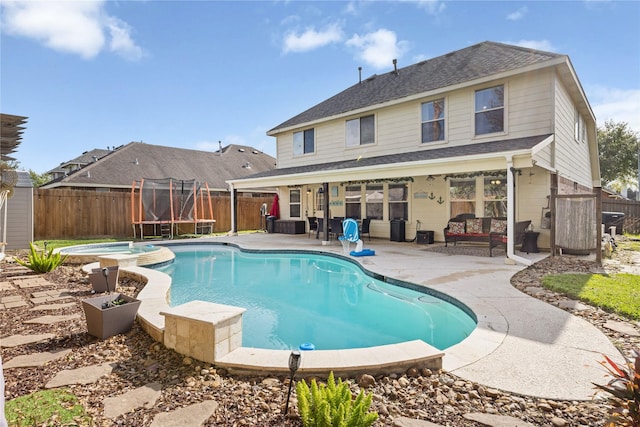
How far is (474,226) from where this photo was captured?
33.6ft

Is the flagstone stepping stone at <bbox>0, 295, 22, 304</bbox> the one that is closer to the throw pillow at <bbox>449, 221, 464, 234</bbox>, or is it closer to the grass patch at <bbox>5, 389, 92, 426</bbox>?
the grass patch at <bbox>5, 389, 92, 426</bbox>

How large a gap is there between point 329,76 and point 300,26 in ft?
19.1

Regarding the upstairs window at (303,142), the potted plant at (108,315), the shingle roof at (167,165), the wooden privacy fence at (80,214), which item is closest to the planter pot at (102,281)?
the potted plant at (108,315)

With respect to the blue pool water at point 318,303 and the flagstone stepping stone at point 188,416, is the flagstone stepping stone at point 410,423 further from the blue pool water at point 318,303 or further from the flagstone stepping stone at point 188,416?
the blue pool water at point 318,303

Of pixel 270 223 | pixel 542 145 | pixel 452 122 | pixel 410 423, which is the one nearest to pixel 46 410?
pixel 410 423

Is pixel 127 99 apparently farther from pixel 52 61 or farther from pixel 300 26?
pixel 300 26

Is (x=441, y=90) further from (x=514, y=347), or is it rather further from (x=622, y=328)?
(x=514, y=347)

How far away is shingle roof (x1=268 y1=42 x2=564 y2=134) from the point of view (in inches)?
396

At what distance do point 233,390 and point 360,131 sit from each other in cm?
1183

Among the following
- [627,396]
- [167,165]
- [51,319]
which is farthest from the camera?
[167,165]

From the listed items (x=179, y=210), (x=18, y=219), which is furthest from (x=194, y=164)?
(x=18, y=219)

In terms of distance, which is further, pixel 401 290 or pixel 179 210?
pixel 179 210

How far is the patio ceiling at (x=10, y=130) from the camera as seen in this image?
3.14 meters

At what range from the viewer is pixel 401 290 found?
634cm
